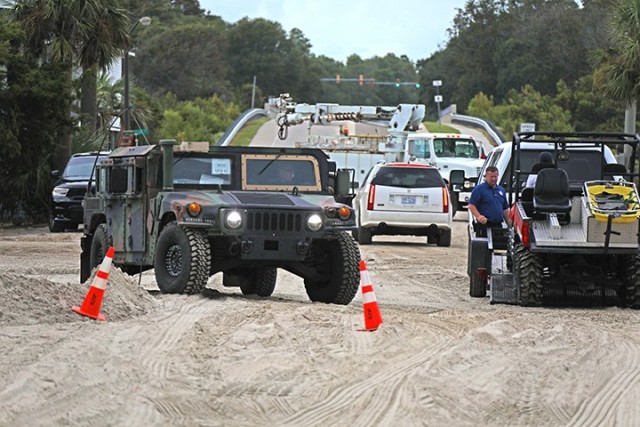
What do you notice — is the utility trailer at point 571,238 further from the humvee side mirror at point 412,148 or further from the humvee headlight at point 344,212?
the humvee side mirror at point 412,148

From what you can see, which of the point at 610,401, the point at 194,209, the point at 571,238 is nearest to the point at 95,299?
the point at 194,209

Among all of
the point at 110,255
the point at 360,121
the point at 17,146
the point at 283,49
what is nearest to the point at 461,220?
the point at 360,121

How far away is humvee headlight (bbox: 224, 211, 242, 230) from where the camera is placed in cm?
1453

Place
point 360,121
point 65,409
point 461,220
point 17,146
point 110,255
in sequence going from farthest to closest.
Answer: point 360,121, point 461,220, point 17,146, point 110,255, point 65,409

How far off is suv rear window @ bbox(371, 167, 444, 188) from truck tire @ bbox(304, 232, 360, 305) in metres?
12.9

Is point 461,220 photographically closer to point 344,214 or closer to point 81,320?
point 344,214

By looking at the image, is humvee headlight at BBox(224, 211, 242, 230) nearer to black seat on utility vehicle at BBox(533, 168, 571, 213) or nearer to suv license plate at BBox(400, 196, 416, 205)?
black seat on utility vehicle at BBox(533, 168, 571, 213)

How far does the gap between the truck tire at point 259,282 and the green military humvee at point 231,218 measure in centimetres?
1

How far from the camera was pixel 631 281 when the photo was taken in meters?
15.3

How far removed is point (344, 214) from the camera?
14.9 metres

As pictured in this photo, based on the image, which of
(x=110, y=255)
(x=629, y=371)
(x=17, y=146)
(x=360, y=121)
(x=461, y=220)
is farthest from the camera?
(x=360, y=121)

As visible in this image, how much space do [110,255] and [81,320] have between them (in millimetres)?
731

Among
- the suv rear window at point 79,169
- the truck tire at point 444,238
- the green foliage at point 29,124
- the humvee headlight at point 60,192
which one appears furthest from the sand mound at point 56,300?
the green foliage at point 29,124

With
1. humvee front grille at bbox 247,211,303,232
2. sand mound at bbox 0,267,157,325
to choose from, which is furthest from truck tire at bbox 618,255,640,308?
sand mound at bbox 0,267,157,325
